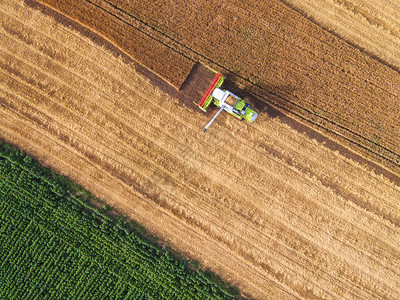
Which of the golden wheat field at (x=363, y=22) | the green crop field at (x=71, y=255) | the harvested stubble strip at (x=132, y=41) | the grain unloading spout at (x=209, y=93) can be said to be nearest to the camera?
the green crop field at (x=71, y=255)

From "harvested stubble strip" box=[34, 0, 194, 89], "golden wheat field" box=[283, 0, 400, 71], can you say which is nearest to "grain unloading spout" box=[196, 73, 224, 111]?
"harvested stubble strip" box=[34, 0, 194, 89]

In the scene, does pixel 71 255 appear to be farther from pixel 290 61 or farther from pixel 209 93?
pixel 290 61

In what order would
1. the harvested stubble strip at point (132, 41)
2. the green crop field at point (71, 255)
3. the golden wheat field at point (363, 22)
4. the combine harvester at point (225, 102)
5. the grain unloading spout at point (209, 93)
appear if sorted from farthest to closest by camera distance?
the golden wheat field at point (363, 22) < the harvested stubble strip at point (132, 41) < the grain unloading spout at point (209, 93) < the combine harvester at point (225, 102) < the green crop field at point (71, 255)

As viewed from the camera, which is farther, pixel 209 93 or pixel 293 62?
pixel 293 62

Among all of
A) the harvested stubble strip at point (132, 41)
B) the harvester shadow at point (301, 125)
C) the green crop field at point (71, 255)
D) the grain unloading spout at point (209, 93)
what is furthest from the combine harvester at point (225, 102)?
the green crop field at point (71, 255)

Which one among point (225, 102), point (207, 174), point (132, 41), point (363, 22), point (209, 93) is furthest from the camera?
point (363, 22)

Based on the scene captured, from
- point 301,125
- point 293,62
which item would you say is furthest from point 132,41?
point 301,125

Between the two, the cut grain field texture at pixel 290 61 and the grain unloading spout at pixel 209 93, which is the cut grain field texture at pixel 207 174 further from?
the cut grain field texture at pixel 290 61

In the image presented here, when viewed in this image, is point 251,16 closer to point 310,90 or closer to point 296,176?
point 310,90

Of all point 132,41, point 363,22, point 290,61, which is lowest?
point 132,41
